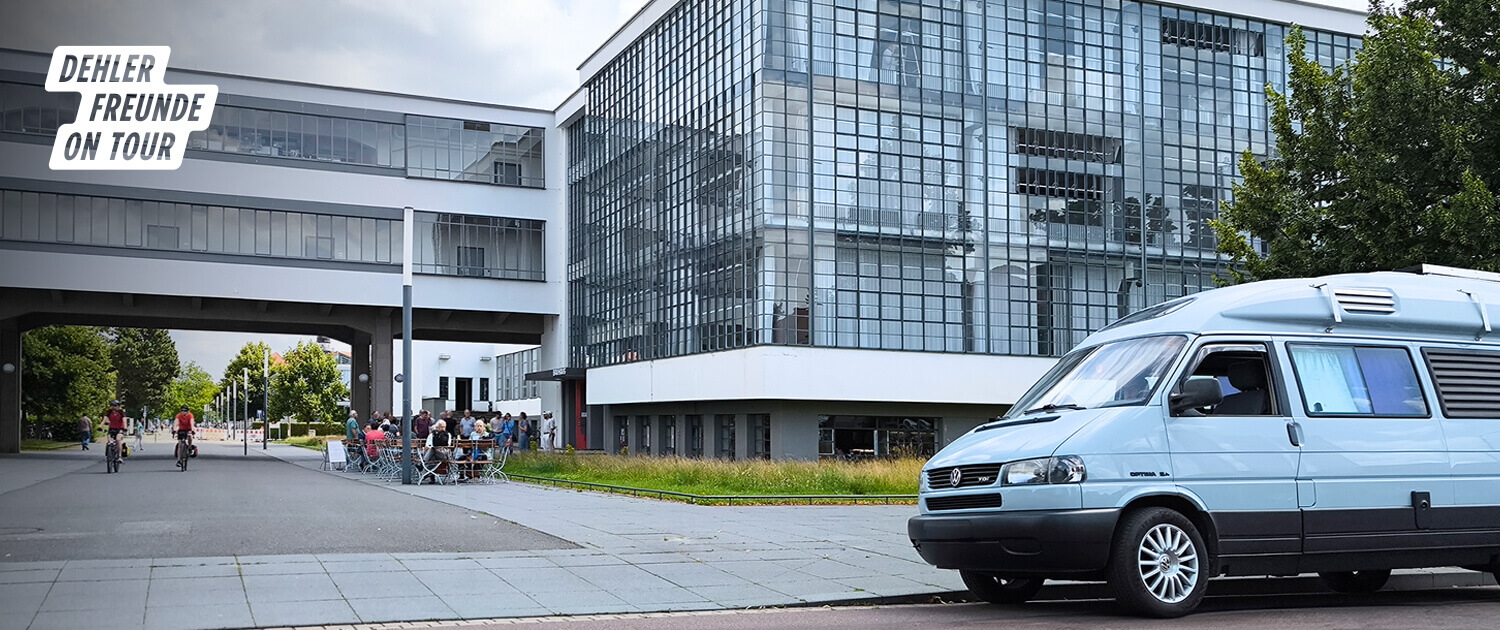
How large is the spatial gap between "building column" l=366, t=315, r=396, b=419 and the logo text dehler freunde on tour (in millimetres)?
10440

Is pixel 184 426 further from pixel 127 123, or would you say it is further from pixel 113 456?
pixel 127 123

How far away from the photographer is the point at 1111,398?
9.66 metres

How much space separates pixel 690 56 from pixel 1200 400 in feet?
124

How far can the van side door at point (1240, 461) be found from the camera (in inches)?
372

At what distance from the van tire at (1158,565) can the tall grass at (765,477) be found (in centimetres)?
1364

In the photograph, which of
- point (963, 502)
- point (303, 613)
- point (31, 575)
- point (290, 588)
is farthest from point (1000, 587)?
point (31, 575)

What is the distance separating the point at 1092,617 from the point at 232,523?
11041 mm

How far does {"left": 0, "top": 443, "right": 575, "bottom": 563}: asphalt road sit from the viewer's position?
518 inches

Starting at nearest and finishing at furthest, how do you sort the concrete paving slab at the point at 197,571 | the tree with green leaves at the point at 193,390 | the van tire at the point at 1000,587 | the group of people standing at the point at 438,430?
the van tire at the point at 1000,587 < the concrete paving slab at the point at 197,571 < the group of people standing at the point at 438,430 < the tree with green leaves at the point at 193,390

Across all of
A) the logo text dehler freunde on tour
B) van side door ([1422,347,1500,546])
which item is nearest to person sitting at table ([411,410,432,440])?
the logo text dehler freunde on tour

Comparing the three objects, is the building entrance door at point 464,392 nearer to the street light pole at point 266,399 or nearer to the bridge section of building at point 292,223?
the street light pole at point 266,399

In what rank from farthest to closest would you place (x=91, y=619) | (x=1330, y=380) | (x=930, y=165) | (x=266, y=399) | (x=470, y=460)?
(x=266, y=399), (x=930, y=165), (x=470, y=460), (x=1330, y=380), (x=91, y=619)

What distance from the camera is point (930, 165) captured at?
1665 inches

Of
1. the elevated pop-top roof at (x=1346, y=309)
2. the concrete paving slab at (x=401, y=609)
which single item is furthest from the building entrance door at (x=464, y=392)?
the elevated pop-top roof at (x=1346, y=309)
